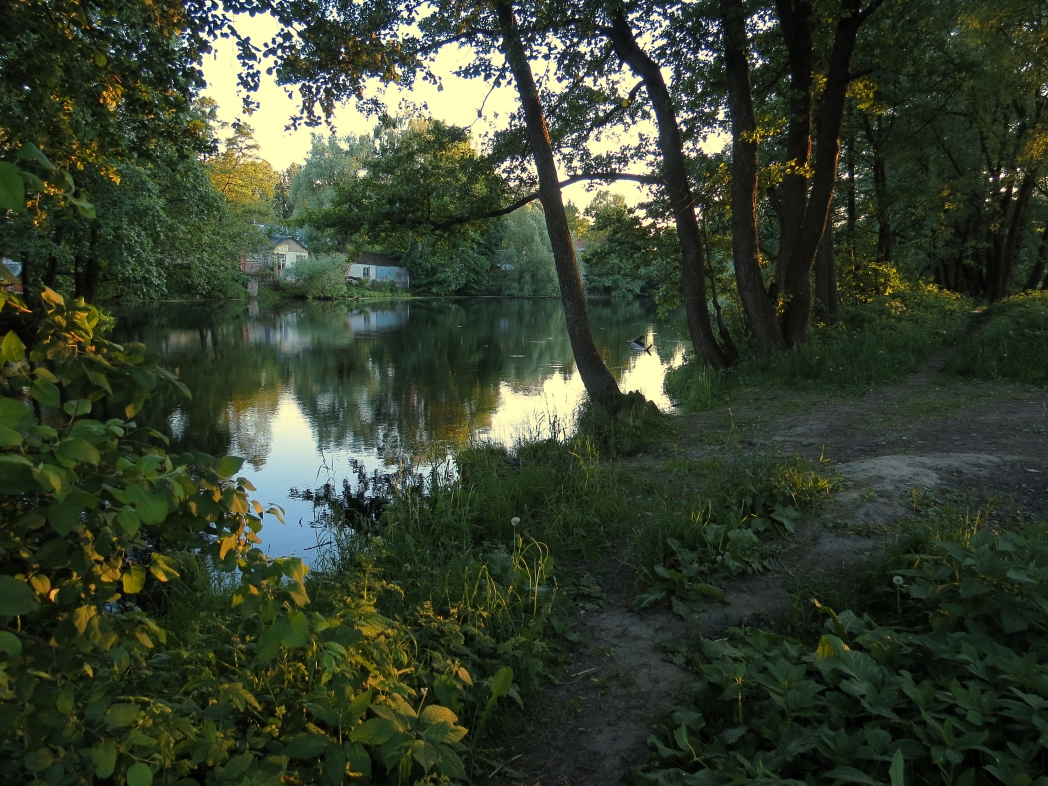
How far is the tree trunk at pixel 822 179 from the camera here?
1050 cm

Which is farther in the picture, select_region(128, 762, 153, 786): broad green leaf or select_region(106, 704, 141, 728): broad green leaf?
select_region(106, 704, 141, 728): broad green leaf

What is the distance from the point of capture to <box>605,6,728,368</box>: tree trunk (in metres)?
10.4

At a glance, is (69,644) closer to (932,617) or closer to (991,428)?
(932,617)

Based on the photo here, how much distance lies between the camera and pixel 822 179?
11.2 m

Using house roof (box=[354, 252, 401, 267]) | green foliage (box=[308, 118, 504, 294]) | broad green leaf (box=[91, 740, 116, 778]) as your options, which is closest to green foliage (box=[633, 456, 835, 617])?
broad green leaf (box=[91, 740, 116, 778])

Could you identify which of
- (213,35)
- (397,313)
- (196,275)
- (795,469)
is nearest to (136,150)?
(213,35)

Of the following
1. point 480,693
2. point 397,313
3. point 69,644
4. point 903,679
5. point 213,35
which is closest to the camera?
point 69,644

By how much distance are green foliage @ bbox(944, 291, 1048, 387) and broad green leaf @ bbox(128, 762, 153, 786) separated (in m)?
10.7

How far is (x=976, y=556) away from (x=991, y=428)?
5.00 meters

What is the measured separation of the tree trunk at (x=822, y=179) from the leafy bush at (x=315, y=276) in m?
48.0

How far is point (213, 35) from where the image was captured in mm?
5785

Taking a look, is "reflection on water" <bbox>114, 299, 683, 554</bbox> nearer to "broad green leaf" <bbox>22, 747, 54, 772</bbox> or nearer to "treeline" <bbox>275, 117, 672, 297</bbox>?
"broad green leaf" <bbox>22, 747, 54, 772</bbox>

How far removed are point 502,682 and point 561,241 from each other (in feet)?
23.2

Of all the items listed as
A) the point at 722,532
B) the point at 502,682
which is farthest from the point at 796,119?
the point at 502,682
